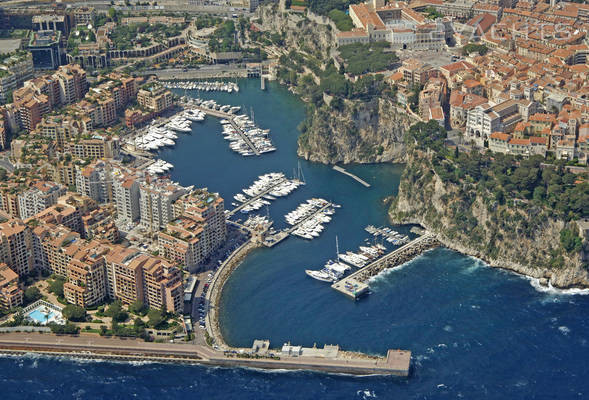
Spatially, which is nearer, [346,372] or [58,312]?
[346,372]

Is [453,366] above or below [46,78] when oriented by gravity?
below

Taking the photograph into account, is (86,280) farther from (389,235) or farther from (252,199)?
(389,235)

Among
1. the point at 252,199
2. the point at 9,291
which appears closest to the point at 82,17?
the point at 252,199

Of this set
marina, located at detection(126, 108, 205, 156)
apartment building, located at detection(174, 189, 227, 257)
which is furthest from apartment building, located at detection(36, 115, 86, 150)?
apartment building, located at detection(174, 189, 227, 257)

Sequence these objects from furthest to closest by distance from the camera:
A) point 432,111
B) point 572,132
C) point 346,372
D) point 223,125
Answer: point 223,125 < point 432,111 < point 572,132 < point 346,372

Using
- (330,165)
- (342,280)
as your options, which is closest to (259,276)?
(342,280)

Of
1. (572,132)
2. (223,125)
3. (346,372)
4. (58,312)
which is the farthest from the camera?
(223,125)

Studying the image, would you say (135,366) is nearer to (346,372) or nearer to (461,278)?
(346,372)

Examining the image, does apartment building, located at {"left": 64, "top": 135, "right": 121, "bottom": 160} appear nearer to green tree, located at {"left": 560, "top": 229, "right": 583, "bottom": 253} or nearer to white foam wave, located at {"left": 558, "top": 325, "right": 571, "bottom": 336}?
green tree, located at {"left": 560, "top": 229, "right": 583, "bottom": 253}
